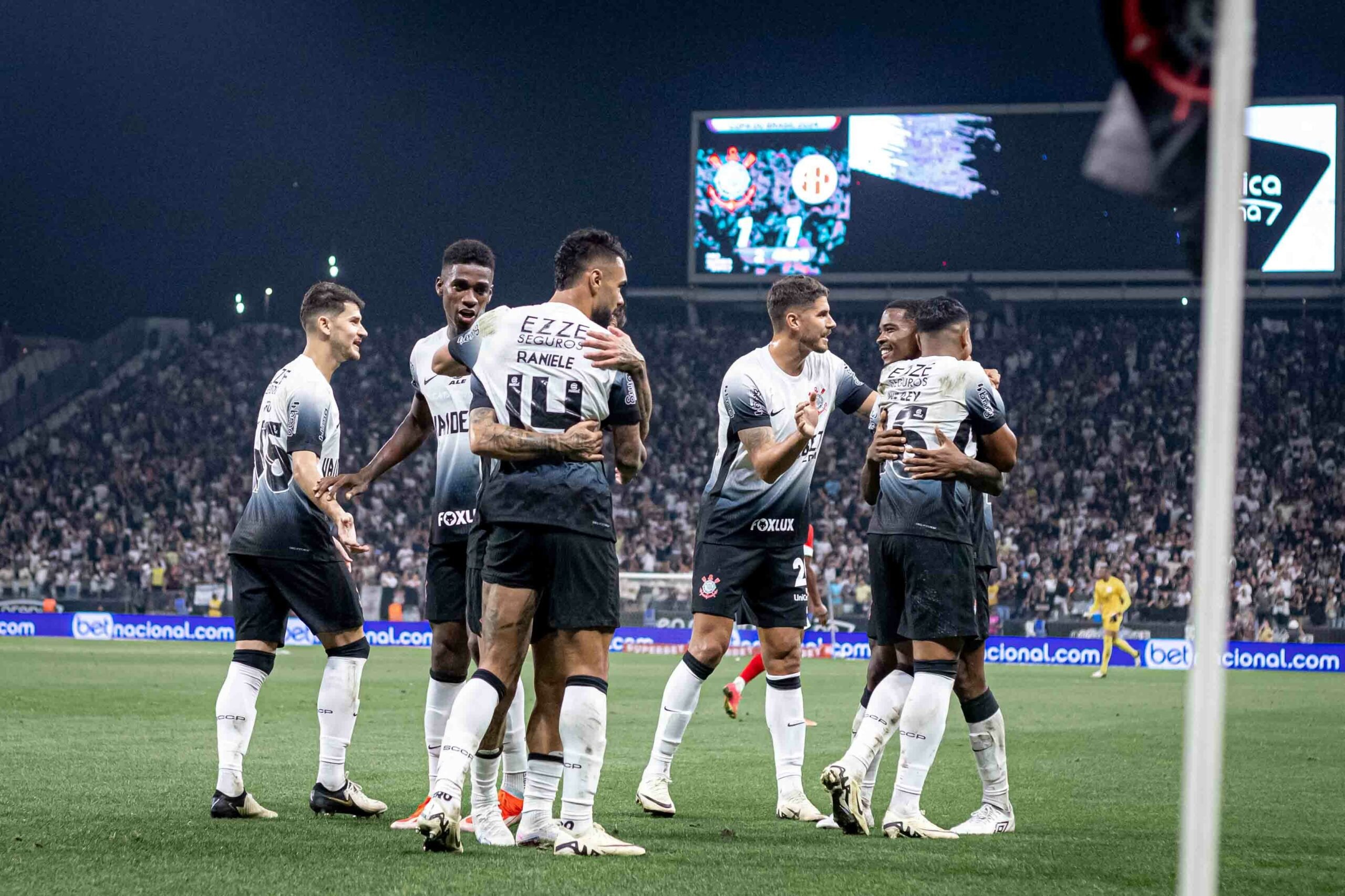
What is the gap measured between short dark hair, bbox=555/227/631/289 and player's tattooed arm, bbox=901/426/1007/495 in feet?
5.93

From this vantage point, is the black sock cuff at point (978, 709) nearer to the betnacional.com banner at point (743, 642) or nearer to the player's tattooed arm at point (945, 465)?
the player's tattooed arm at point (945, 465)

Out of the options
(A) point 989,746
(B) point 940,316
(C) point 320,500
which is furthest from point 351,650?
(B) point 940,316

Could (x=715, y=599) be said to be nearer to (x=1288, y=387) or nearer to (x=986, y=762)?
(x=986, y=762)

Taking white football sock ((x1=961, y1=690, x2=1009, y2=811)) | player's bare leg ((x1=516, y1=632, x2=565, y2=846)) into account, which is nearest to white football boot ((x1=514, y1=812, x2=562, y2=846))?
player's bare leg ((x1=516, y1=632, x2=565, y2=846))

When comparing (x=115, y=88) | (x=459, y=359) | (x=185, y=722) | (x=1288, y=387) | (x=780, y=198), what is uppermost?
(x=115, y=88)

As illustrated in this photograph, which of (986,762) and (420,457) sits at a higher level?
(420,457)

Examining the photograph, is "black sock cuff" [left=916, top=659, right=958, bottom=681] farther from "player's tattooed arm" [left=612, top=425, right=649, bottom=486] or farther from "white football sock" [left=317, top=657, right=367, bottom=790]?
"white football sock" [left=317, top=657, right=367, bottom=790]

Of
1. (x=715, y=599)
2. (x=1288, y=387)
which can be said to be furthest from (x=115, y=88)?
(x=715, y=599)

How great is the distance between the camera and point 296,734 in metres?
11.7

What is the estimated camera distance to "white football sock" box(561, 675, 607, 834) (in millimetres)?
6020

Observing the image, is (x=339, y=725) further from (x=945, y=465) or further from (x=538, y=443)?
(x=945, y=465)

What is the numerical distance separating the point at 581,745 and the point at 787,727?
2.04 metres

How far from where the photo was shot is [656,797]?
24.8ft

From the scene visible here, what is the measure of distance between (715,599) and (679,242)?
133 feet
